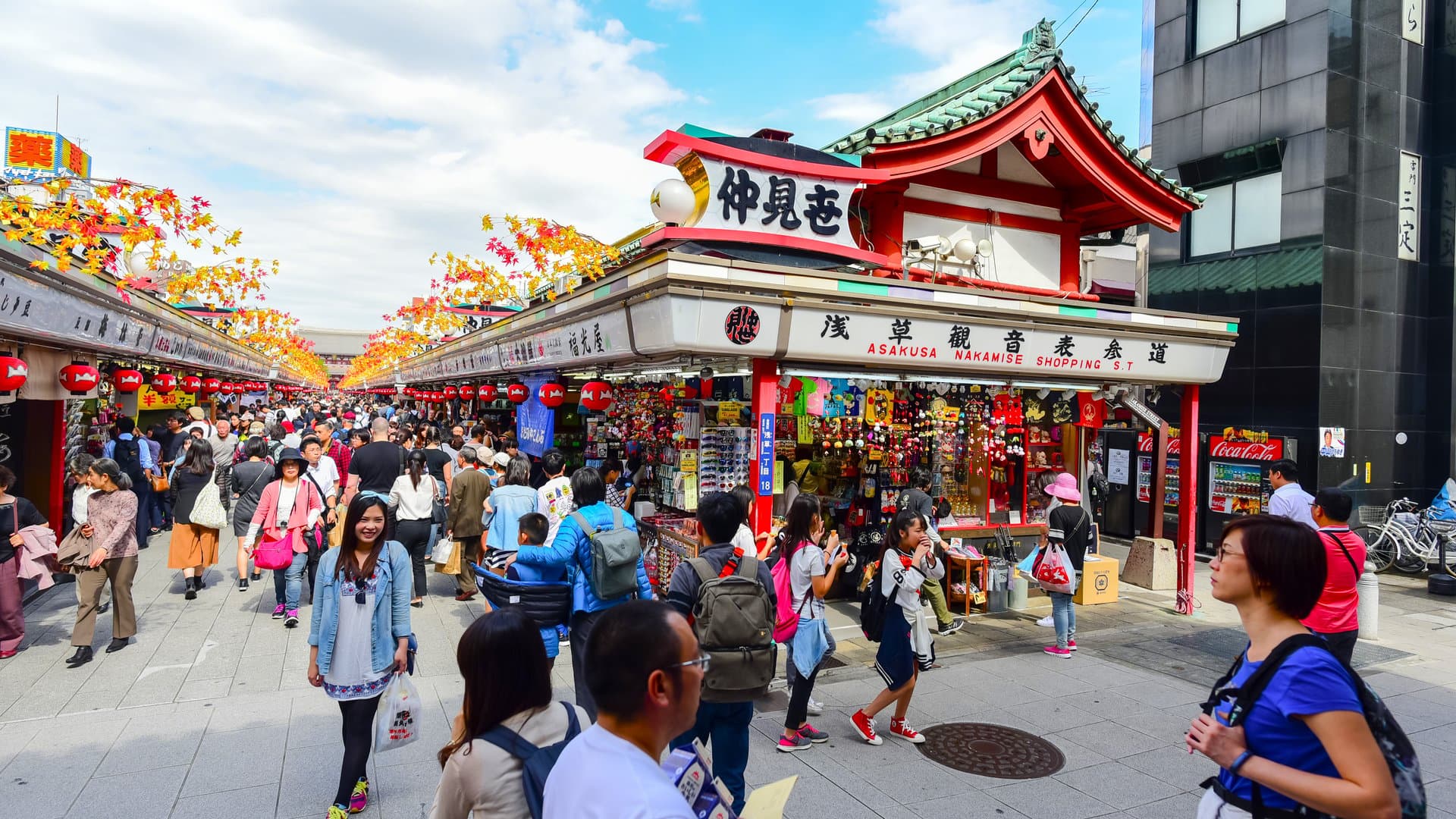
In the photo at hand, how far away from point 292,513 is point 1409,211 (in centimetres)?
2191

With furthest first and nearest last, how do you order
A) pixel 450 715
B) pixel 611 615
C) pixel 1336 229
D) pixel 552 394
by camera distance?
1. pixel 1336 229
2. pixel 552 394
3. pixel 450 715
4. pixel 611 615

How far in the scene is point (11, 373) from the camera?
8828mm

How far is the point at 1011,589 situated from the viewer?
11109mm

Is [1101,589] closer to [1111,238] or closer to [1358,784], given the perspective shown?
[1111,238]

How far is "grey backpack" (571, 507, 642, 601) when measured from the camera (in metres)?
5.31

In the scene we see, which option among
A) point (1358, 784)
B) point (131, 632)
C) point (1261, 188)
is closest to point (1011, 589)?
point (1358, 784)

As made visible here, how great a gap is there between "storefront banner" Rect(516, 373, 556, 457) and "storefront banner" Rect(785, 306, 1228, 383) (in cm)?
595

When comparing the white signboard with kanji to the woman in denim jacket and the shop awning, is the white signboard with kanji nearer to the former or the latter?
the shop awning

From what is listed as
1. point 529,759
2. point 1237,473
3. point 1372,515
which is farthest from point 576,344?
point 1372,515

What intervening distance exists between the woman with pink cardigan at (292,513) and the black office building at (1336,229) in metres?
17.7

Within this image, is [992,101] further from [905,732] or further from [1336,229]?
[1336,229]

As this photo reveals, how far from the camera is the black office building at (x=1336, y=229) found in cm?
1566

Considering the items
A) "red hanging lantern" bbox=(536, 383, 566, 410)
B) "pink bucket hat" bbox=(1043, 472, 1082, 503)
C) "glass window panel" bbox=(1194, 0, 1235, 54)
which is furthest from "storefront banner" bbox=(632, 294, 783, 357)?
"glass window panel" bbox=(1194, 0, 1235, 54)

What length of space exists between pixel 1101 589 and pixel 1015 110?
7007 mm
